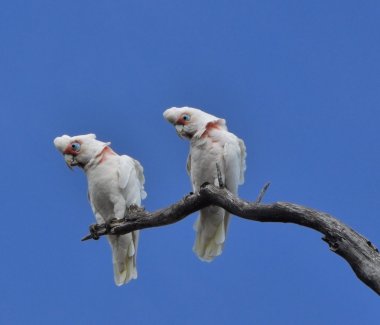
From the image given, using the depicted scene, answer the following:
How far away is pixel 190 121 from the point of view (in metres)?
9.08

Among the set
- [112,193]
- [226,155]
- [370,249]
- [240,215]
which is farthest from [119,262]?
[370,249]

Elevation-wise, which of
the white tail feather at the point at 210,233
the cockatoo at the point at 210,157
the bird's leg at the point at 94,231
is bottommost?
the bird's leg at the point at 94,231

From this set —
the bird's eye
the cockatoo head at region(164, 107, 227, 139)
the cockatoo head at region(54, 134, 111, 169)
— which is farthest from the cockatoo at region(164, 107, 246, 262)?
the bird's eye

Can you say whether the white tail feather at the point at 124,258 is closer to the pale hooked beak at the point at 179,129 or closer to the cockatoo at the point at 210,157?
the cockatoo at the point at 210,157

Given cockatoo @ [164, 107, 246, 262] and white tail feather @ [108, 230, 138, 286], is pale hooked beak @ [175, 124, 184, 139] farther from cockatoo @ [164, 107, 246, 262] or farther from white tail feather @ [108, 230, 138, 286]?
white tail feather @ [108, 230, 138, 286]

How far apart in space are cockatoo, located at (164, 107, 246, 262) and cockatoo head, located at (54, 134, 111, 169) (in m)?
0.93

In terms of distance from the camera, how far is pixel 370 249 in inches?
248

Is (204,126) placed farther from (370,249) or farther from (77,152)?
(370,249)

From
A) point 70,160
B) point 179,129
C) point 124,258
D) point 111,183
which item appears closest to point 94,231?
point 111,183

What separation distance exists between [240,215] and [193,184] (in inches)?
76.3

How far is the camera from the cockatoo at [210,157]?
897 centimetres

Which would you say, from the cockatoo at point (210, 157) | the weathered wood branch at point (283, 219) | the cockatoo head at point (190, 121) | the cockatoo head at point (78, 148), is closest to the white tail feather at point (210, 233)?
the cockatoo at point (210, 157)

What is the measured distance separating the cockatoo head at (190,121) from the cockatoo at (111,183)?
0.80 metres

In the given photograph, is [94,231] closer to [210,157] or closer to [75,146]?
[75,146]
